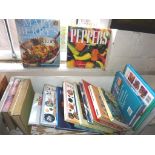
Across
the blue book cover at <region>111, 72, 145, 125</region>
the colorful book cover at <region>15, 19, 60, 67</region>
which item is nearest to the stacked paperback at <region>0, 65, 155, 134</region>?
the blue book cover at <region>111, 72, 145, 125</region>

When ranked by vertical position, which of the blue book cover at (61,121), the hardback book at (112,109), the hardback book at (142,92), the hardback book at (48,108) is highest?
the hardback book at (142,92)

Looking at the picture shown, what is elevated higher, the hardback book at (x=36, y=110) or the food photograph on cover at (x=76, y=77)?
the food photograph on cover at (x=76, y=77)

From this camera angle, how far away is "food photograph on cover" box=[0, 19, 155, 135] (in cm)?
87

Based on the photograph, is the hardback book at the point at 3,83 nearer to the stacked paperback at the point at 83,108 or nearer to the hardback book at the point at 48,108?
the stacked paperback at the point at 83,108

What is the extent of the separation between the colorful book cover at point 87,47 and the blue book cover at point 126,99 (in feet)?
0.53

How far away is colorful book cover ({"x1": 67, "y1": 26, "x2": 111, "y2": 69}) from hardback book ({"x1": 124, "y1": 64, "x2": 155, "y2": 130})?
0.19 m

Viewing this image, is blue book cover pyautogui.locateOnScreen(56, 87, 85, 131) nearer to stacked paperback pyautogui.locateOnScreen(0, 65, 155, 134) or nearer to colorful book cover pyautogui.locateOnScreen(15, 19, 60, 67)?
stacked paperback pyautogui.locateOnScreen(0, 65, 155, 134)

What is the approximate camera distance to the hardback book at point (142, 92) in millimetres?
789

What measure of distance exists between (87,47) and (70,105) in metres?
0.34

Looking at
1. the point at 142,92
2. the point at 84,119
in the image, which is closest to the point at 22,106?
the point at 84,119

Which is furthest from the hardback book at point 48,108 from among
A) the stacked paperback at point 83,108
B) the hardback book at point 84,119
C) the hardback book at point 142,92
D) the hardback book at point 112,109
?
the hardback book at point 142,92

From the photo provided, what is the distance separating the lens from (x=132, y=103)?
34.3 inches
